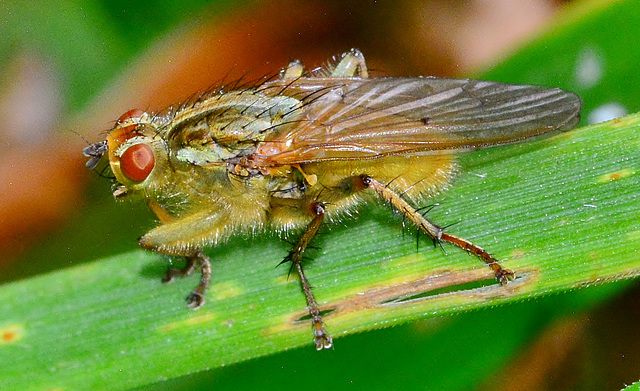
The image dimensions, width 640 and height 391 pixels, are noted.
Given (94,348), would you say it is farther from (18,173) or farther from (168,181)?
(18,173)

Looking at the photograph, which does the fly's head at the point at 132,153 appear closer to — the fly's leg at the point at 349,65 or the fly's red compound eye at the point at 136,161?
the fly's red compound eye at the point at 136,161

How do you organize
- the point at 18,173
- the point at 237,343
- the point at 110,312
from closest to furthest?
the point at 237,343, the point at 110,312, the point at 18,173

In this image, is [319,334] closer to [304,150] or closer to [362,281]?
[362,281]

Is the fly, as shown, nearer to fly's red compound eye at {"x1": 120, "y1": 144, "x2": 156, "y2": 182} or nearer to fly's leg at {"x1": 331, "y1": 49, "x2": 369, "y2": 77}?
fly's red compound eye at {"x1": 120, "y1": 144, "x2": 156, "y2": 182}

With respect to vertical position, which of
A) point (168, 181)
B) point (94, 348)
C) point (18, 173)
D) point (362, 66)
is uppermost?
point (18, 173)

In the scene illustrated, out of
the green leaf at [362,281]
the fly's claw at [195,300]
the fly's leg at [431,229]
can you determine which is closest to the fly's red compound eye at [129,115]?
the green leaf at [362,281]

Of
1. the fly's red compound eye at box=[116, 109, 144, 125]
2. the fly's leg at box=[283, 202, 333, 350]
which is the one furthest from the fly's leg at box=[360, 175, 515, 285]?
the fly's red compound eye at box=[116, 109, 144, 125]

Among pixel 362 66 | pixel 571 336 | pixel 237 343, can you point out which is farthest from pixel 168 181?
pixel 571 336
